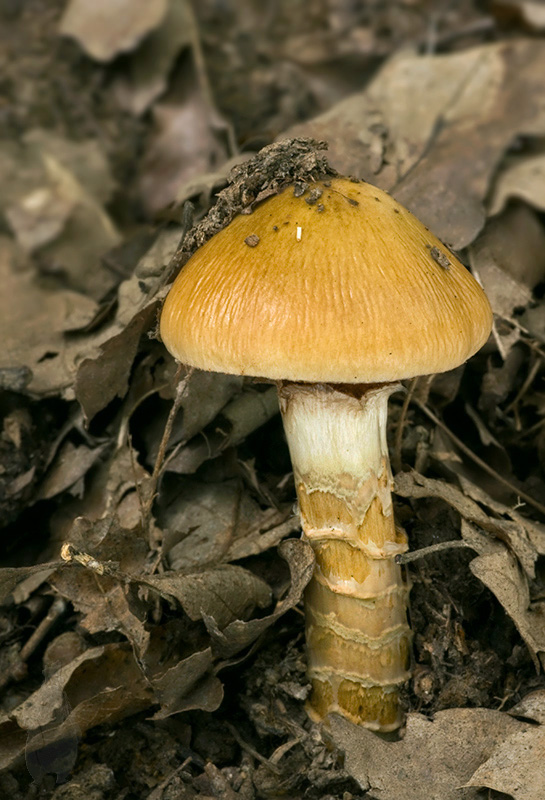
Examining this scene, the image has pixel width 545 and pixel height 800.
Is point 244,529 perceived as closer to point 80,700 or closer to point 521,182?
point 80,700

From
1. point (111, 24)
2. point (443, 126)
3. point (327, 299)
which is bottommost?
point (443, 126)

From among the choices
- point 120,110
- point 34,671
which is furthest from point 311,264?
point 120,110

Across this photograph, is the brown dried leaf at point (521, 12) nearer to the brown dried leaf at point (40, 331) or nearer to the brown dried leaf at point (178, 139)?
the brown dried leaf at point (178, 139)

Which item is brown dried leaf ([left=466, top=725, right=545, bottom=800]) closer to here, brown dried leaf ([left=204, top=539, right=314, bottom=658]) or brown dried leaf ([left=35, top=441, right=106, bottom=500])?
brown dried leaf ([left=204, top=539, right=314, bottom=658])

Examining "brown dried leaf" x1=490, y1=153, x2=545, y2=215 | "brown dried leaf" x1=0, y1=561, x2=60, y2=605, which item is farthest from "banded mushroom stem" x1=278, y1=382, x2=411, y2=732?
"brown dried leaf" x1=490, y1=153, x2=545, y2=215

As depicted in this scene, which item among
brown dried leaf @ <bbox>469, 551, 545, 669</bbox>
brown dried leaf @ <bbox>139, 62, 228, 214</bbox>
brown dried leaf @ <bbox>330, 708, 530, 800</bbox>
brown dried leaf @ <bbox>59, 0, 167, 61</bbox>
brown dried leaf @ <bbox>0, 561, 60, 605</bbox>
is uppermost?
brown dried leaf @ <bbox>59, 0, 167, 61</bbox>

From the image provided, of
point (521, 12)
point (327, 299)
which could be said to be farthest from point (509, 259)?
point (521, 12)

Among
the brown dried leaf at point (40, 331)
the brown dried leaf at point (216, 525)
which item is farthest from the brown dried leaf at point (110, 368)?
the brown dried leaf at point (216, 525)
